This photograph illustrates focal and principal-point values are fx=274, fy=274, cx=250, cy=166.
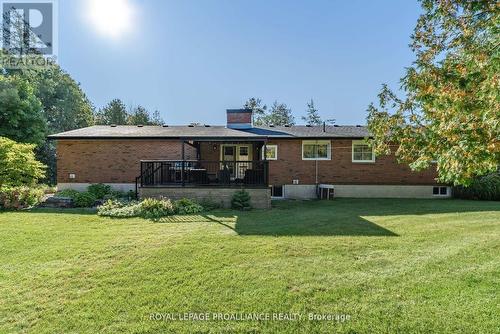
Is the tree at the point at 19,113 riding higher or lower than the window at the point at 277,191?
higher

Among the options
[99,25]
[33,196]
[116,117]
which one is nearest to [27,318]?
[33,196]

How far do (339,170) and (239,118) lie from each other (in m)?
6.43

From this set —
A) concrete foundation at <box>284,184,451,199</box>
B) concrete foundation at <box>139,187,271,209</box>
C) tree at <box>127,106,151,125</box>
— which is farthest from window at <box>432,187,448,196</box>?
tree at <box>127,106,151,125</box>

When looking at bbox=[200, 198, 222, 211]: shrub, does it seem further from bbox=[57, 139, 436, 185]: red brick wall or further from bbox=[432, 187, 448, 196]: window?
bbox=[432, 187, 448, 196]: window

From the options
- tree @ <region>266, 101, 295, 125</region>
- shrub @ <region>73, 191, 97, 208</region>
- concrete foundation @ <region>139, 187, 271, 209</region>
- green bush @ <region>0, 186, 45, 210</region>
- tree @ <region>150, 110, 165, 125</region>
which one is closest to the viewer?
green bush @ <region>0, 186, 45, 210</region>

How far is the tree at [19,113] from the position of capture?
2055 centimetres

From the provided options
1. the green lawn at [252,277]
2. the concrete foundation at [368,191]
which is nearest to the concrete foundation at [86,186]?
the green lawn at [252,277]

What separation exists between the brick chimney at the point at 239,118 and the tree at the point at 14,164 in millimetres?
9556

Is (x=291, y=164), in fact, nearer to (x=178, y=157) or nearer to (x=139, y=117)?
(x=178, y=157)

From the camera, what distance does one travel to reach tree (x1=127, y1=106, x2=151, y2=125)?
113 ft

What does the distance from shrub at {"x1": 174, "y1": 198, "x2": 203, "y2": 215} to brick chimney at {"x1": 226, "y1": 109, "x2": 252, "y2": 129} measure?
7.01m

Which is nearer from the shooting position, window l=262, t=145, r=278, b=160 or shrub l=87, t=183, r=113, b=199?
shrub l=87, t=183, r=113, b=199


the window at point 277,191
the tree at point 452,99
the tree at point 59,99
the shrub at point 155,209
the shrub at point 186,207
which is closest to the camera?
the tree at point 452,99

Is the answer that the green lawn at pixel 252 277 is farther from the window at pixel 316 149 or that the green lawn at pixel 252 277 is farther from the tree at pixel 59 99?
the tree at pixel 59 99
